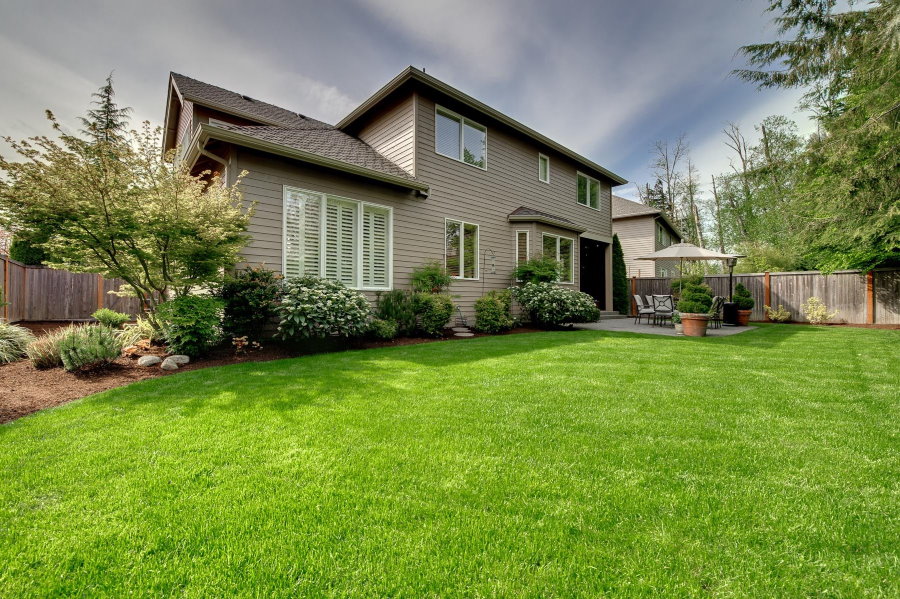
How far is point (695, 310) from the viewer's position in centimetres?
891

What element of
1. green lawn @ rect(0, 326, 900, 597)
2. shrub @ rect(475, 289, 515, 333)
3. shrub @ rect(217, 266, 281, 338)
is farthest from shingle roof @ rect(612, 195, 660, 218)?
shrub @ rect(217, 266, 281, 338)

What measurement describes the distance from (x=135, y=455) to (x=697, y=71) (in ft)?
50.0

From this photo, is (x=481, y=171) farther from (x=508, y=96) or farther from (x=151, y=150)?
(x=151, y=150)

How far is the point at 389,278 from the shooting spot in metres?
8.48

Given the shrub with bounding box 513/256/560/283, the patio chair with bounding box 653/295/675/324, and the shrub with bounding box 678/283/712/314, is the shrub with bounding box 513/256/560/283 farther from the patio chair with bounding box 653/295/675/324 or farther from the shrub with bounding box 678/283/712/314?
the shrub with bounding box 678/283/712/314

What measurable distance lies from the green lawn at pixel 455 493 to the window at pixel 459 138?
25.5 feet

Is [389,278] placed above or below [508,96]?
below

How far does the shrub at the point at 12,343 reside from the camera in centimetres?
536

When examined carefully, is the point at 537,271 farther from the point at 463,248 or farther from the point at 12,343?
the point at 12,343

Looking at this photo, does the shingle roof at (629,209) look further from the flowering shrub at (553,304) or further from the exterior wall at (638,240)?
the flowering shrub at (553,304)

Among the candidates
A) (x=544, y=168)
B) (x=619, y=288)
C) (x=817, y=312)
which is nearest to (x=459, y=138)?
(x=544, y=168)

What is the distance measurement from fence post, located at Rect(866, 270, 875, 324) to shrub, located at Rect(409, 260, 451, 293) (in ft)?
42.6

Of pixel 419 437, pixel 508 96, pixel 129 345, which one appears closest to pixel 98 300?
pixel 129 345

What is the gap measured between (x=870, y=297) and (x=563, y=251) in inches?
361
